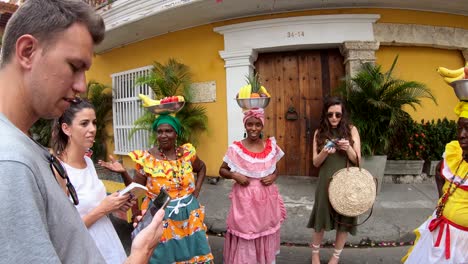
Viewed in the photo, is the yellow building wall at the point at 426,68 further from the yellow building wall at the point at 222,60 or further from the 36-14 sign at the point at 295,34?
the 36-14 sign at the point at 295,34

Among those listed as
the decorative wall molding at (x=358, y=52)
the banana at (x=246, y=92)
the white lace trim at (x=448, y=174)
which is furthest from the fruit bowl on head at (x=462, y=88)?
the decorative wall molding at (x=358, y=52)

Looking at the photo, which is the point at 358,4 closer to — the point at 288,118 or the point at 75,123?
the point at 288,118

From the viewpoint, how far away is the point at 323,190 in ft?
10.2

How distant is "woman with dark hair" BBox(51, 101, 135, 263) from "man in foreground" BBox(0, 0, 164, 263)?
1222 mm

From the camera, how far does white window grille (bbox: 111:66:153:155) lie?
6.95 m

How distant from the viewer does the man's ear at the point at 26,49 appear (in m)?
0.70

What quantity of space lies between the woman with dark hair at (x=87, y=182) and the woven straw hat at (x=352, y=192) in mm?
1910

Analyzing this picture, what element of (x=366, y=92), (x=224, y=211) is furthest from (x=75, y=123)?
(x=366, y=92)

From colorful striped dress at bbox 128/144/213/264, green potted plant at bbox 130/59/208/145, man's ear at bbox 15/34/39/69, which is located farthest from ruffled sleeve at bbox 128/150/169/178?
green potted plant at bbox 130/59/208/145

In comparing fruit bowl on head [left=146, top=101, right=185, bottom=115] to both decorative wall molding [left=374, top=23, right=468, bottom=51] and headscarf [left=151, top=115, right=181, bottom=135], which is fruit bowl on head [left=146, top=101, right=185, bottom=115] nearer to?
headscarf [left=151, top=115, right=181, bottom=135]

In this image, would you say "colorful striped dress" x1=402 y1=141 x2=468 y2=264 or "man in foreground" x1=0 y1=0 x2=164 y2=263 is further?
"colorful striped dress" x1=402 y1=141 x2=468 y2=264

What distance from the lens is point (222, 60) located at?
5914 millimetres

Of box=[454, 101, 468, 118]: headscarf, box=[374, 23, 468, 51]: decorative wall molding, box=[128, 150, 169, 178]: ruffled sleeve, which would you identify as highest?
box=[374, 23, 468, 51]: decorative wall molding

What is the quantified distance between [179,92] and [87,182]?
4184 mm
